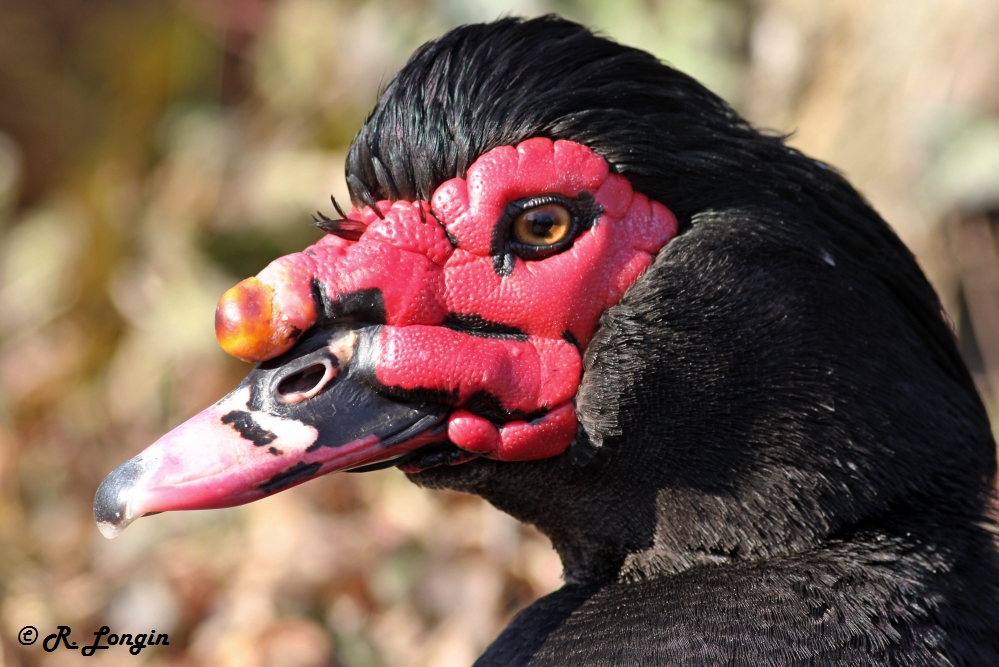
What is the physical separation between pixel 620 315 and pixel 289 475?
87cm

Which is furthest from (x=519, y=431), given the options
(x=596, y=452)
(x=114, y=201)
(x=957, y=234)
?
(x=114, y=201)

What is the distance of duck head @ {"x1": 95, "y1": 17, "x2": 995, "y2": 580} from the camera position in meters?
2.58

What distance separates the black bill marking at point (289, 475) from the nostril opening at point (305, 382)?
0.51 ft

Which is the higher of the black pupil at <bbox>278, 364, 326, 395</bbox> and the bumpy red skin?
the bumpy red skin

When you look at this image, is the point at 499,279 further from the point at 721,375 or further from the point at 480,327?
the point at 721,375

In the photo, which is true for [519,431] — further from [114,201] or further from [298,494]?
[114,201]

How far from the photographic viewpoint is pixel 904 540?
8.73 ft

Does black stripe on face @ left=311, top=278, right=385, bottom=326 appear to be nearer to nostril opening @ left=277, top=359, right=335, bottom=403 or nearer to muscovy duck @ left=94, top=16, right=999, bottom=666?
muscovy duck @ left=94, top=16, right=999, bottom=666

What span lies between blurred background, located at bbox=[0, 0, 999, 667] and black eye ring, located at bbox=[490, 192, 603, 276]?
1540 mm

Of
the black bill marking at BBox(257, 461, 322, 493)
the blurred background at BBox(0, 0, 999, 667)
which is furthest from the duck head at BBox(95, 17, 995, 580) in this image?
the blurred background at BBox(0, 0, 999, 667)

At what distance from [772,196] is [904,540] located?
2.93 feet

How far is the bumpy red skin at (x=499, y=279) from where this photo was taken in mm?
2557

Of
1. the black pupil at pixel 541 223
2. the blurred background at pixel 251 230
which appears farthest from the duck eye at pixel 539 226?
the blurred background at pixel 251 230

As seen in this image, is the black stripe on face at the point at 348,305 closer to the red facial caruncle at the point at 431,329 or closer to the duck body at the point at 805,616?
the red facial caruncle at the point at 431,329
